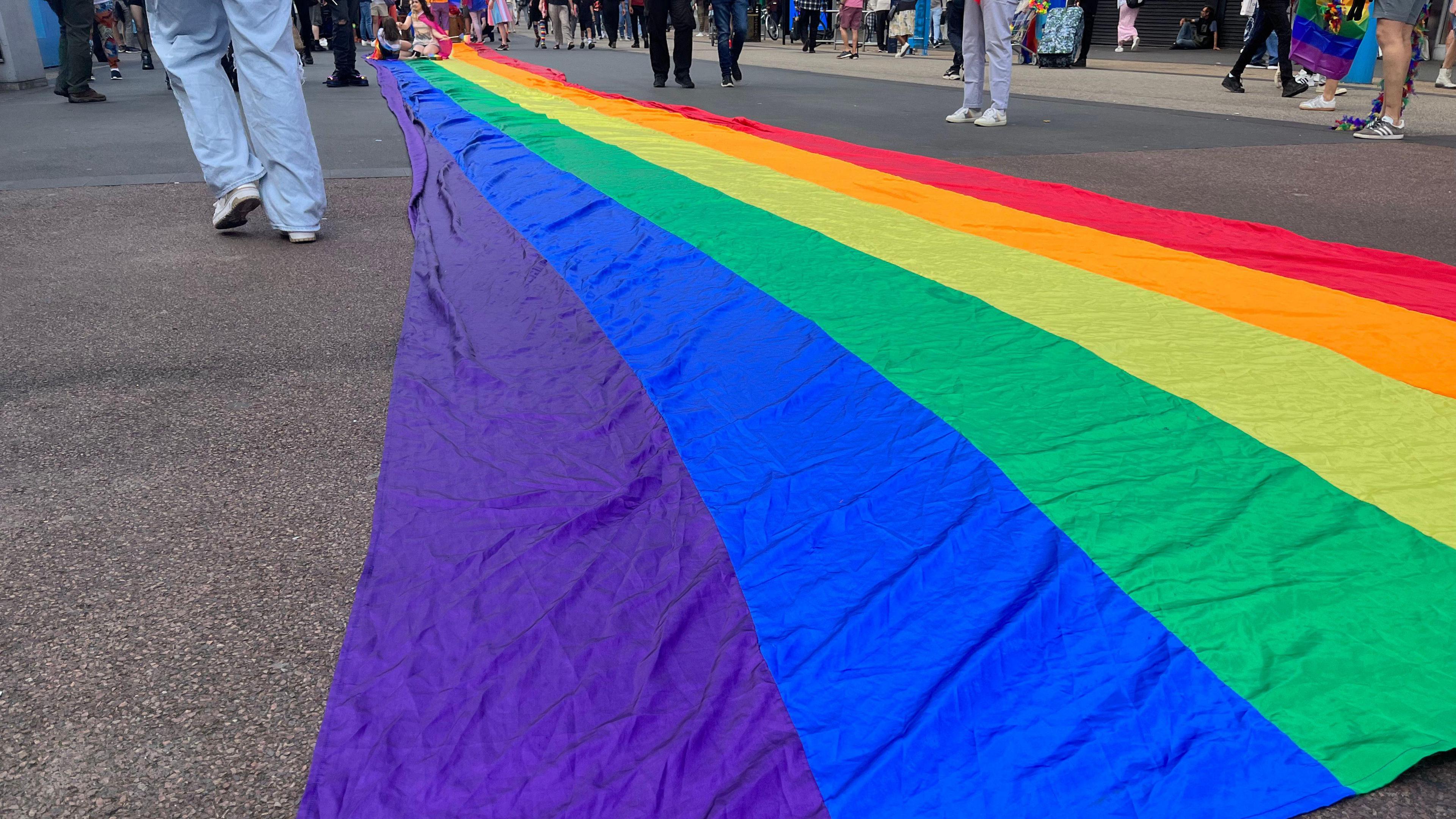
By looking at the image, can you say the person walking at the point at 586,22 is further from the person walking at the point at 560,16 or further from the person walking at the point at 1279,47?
the person walking at the point at 1279,47

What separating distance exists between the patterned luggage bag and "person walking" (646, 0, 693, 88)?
626 cm

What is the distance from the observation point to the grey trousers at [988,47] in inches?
280

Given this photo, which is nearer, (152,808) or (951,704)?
(152,808)

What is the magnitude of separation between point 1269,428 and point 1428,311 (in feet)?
3.98

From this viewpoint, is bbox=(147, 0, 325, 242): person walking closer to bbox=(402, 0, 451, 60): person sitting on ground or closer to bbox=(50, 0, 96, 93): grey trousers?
bbox=(50, 0, 96, 93): grey trousers

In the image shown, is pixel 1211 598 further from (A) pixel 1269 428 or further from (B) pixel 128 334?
(B) pixel 128 334

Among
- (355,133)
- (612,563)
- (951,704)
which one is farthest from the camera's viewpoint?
(355,133)

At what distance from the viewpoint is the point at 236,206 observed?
13.7ft

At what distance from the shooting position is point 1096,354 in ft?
8.27

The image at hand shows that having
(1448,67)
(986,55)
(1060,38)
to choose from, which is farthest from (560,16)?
(1448,67)

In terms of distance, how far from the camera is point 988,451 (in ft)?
6.65

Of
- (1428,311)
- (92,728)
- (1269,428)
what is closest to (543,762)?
(92,728)

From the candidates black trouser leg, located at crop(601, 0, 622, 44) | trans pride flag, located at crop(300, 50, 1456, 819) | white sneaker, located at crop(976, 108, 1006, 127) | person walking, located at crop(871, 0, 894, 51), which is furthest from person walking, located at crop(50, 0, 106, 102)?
person walking, located at crop(871, 0, 894, 51)

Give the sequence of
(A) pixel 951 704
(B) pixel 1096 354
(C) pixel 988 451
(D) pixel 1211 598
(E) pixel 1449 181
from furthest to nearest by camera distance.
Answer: (E) pixel 1449 181, (B) pixel 1096 354, (C) pixel 988 451, (D) pixel 1211 598, (A) pixel 951 704
